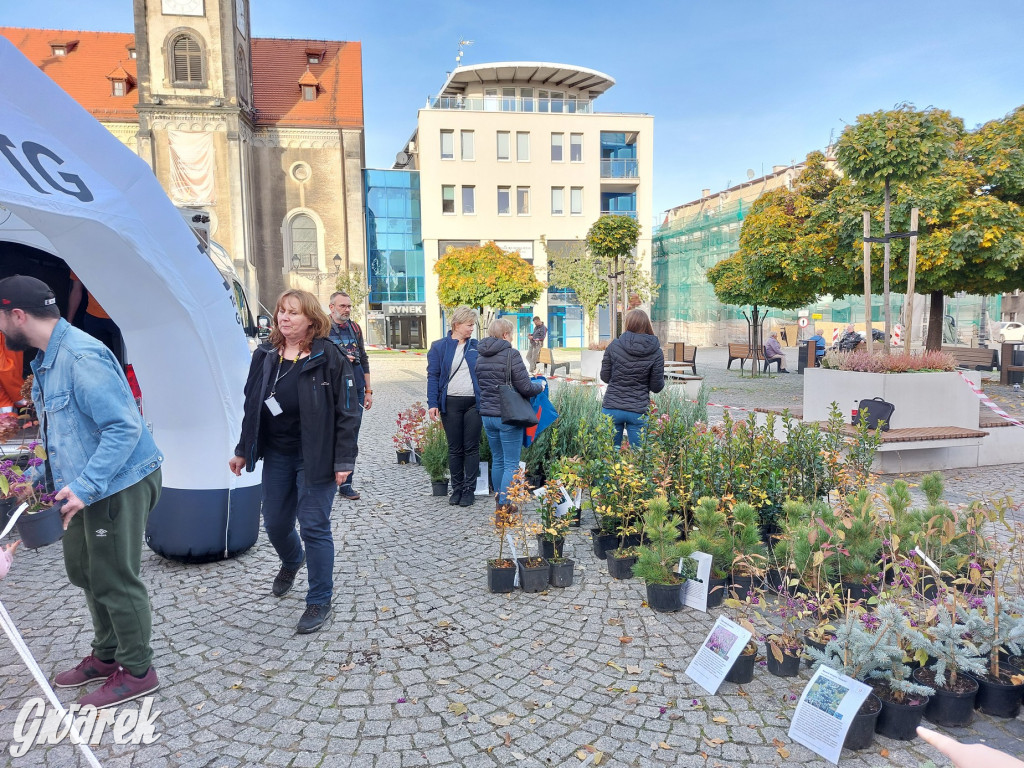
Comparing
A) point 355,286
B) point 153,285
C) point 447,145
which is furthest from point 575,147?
point 153,285

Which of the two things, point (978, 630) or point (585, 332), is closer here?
point (978, 630)

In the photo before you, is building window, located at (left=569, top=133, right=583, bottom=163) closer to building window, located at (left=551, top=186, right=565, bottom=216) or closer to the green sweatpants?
building window, located at (left=551, top=186, right=565, bottom=216)

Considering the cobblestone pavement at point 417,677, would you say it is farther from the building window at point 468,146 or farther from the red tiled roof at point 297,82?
the red tiled roof at point 297,82

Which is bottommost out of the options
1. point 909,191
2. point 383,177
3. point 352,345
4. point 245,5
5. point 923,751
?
point 923,751

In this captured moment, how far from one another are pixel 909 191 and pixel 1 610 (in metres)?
14.2

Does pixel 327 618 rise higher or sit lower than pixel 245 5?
lower

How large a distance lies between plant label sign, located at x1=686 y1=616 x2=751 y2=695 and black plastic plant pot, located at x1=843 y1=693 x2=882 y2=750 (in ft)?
1.77

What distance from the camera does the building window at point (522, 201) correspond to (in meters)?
38.7

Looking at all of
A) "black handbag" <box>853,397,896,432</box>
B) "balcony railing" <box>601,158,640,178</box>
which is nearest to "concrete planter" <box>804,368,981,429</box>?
"black handbag" <box>853,397,896,432</box>

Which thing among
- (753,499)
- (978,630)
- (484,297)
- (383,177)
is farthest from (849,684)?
(383,177)

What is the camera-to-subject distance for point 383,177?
4016 centimetres

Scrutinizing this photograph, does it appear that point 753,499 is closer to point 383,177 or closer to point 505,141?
point 505,141

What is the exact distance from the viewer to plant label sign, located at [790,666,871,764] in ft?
8.80

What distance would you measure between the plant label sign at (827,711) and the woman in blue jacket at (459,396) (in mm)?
3991
